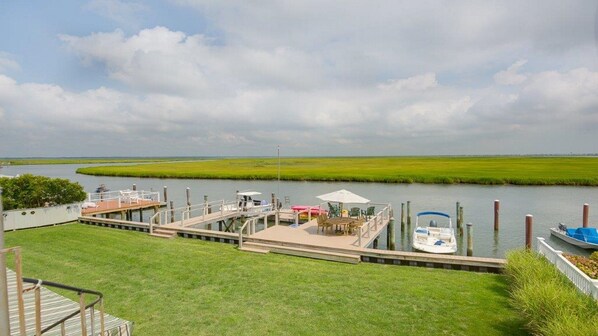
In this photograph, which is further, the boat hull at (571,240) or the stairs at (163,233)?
the boat hull at (571,240)

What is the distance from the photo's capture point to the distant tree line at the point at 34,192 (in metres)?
16.7

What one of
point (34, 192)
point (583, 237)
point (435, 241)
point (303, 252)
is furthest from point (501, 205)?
point (34, 192)

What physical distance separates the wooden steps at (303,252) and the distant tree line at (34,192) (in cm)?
1135

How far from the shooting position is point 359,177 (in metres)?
54.7

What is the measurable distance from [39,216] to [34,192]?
4.17ft

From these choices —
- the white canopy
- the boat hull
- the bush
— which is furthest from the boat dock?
the boat hull

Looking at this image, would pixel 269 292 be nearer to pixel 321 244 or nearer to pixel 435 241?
pixel 321 244

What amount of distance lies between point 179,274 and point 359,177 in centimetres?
4644

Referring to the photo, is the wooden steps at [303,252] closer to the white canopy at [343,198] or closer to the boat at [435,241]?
the white canopy at [343,198]

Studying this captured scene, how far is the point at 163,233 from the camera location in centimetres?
1638

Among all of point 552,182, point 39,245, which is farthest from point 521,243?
point 552,182

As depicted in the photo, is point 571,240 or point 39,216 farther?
point 571,240

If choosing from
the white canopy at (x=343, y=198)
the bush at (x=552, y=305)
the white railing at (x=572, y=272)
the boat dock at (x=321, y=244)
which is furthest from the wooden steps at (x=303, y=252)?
the white railing at (x=572, y=272)

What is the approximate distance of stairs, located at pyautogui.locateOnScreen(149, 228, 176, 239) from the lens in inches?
631
